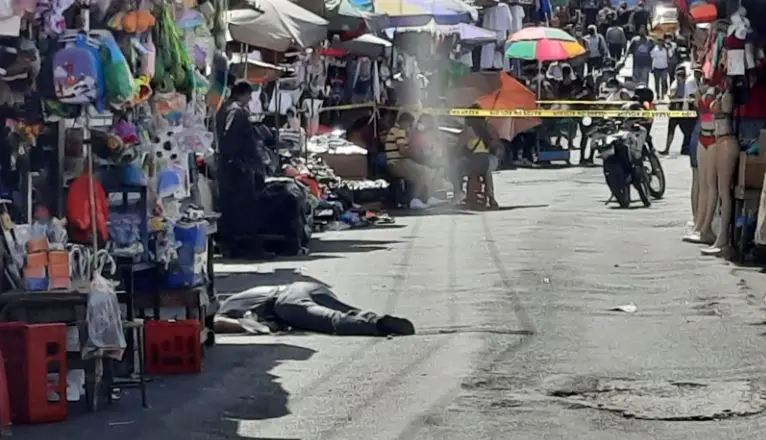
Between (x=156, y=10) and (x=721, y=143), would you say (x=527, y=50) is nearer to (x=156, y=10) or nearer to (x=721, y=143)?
(x=721, y=143)

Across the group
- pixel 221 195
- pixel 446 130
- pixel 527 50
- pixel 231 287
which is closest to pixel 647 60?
pixel 527 50

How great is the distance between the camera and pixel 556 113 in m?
31.8

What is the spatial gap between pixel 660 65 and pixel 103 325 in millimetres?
34291

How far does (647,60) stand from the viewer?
141 ft

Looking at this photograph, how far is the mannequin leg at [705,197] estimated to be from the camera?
1869 centimetres

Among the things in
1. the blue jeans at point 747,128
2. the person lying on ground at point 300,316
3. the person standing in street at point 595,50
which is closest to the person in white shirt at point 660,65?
the person standing in street at point 595,50

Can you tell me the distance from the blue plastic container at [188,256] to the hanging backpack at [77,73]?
1642 mm

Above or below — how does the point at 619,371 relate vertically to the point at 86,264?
below

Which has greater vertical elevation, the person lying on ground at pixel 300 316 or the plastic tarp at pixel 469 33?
the plastic tarp at pixel 469 33

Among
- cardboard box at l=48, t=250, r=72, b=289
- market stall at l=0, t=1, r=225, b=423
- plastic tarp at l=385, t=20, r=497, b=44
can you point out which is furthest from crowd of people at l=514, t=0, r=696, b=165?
cardboard box at l=48, t=250, r=72, b=289

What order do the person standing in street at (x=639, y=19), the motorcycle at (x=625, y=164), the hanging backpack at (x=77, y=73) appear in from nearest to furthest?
the hanging backpack at (x=77, y=73) → the motorcycle at (x=625, y=164) → the person standing in street at (x=639, y=19)

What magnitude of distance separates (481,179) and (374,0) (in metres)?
3.29

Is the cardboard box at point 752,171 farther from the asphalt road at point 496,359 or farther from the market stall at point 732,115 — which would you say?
the asphalt road at point 496,359

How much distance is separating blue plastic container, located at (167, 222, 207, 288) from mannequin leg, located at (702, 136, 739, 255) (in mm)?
7682
